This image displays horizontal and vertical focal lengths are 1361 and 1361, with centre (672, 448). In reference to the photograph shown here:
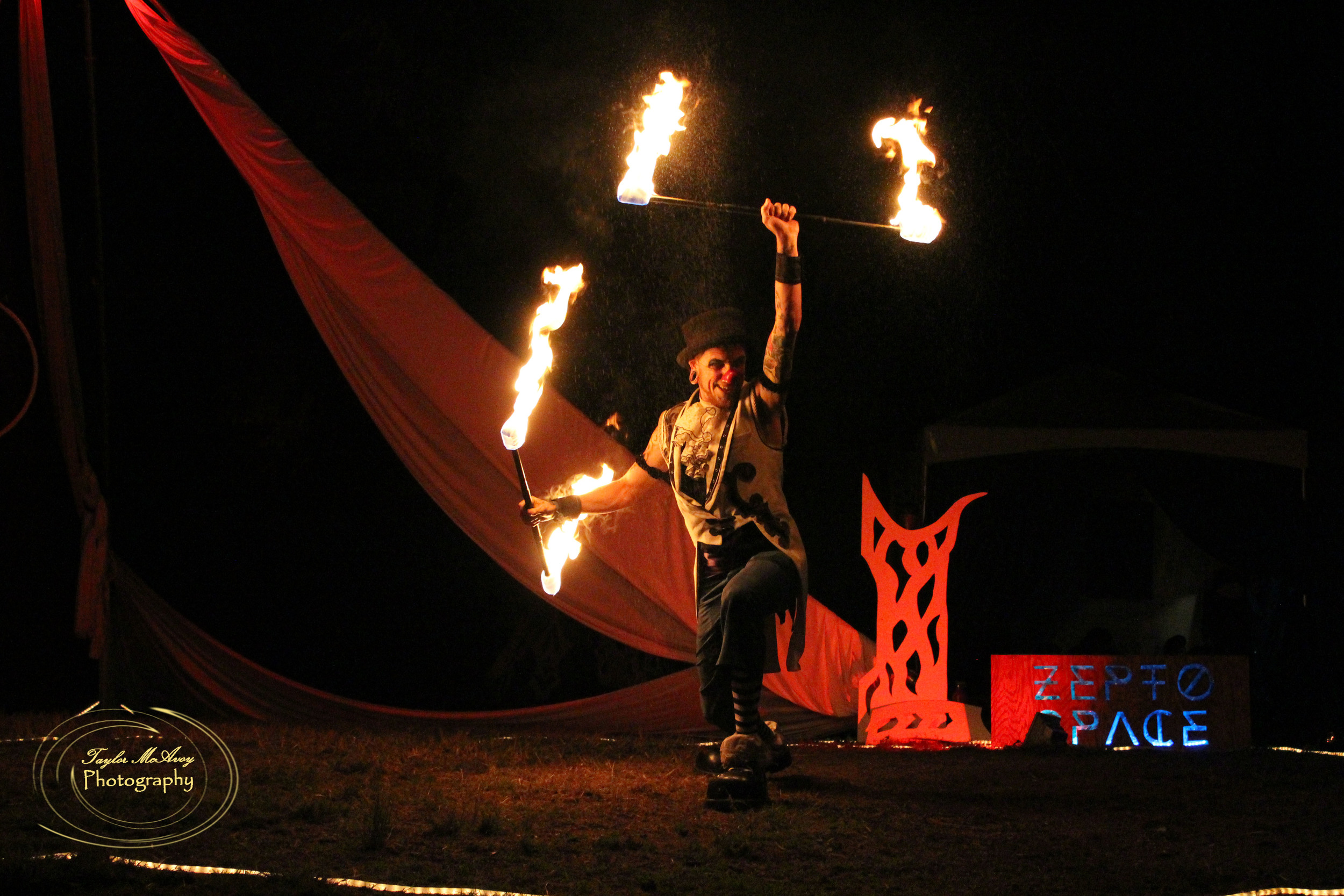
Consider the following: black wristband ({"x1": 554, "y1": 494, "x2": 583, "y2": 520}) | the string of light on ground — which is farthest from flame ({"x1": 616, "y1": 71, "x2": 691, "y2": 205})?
the string of light on ground

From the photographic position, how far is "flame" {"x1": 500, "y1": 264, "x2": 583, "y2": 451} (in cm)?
488

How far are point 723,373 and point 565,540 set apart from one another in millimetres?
938

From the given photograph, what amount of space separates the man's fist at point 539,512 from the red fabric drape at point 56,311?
2.75m

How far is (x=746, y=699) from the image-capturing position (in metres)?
5.06

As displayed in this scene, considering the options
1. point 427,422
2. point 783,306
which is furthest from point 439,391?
point 783,306

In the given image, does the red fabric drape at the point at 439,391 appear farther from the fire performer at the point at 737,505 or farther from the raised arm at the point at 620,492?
the fire performer at the point at 737,505

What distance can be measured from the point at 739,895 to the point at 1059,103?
9775 millimetres

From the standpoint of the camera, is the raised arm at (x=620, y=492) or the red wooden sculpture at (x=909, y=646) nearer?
the raised arm at (x=620, y=492)

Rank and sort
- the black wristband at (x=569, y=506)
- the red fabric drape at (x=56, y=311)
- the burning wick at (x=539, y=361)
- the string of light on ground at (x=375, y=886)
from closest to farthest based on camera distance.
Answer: the string of light on ground at (x=375, y=886)
the burning wick at (x=539, y=361)
the black wristband at (x=569, y=506)
the red fabric drape at (x=56, y=311)

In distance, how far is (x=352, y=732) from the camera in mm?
6410

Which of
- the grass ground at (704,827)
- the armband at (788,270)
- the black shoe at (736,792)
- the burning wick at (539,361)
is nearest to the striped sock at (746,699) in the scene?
the grass ground at (704,827)

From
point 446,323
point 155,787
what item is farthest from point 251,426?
point 155,787

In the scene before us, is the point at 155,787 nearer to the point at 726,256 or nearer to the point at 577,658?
the point at 577,658

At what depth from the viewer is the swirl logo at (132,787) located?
3.89m
